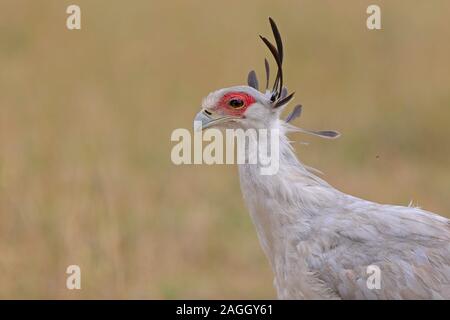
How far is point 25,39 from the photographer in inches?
465

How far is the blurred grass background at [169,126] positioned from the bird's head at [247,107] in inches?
115

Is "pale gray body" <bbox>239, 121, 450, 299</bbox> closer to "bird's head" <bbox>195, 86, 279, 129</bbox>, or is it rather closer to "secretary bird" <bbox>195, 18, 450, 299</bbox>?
"secretary bird" <bbox>195, 18, 450, 299</bbox>

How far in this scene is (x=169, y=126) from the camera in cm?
1089

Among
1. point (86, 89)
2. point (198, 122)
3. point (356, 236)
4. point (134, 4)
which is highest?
point (134, 4)

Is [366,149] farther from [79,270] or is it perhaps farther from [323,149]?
[79,270]

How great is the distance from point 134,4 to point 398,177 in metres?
3.82

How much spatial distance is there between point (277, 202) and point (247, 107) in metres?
0.47

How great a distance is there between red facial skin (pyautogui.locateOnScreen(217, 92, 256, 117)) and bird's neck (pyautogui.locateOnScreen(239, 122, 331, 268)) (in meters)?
0.25

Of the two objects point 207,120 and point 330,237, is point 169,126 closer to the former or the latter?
point 207,120

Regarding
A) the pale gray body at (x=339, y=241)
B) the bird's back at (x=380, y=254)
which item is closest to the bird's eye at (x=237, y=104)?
the pale gray body at (x=339, y=241)

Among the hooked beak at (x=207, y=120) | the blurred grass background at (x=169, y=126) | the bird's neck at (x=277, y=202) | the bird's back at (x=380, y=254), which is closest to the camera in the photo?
the bird's back at (x=380, y=254)

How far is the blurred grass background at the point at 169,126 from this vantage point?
8.62m

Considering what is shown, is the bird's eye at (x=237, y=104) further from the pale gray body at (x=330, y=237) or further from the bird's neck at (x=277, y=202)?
the bird's neck at (x=277, y=202)
